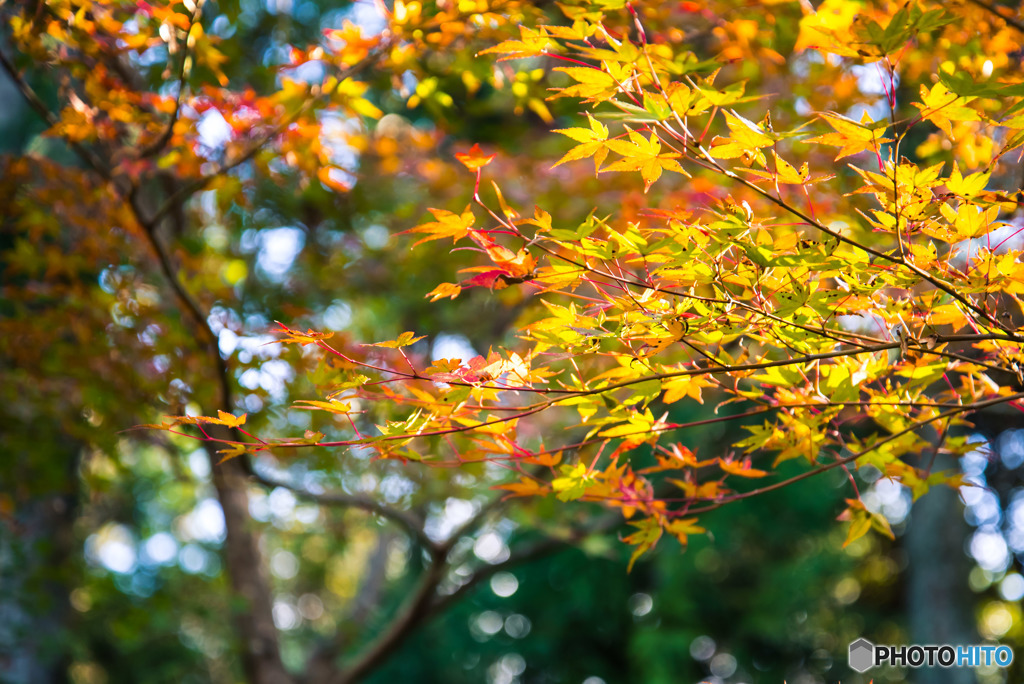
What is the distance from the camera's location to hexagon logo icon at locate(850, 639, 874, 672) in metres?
2.00

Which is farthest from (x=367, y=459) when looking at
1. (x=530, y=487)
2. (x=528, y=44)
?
(x=528, y=44)

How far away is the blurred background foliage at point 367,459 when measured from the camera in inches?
103

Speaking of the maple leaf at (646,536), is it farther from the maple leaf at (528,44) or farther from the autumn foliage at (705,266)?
the maple leaf at (528,44)

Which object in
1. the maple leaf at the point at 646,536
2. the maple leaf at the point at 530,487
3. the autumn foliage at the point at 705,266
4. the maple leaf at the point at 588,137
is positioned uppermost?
the maple leaf at the point at 588,137

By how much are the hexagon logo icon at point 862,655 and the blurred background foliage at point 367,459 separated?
0.71 m

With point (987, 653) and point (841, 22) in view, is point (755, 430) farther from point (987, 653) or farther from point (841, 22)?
point (987, 653)

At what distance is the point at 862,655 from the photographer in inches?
82.6

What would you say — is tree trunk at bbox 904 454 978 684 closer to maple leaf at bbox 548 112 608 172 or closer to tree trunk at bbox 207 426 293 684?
tree trunk at bbox 207 426 293 684

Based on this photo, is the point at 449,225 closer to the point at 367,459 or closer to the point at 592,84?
the point at 592,84

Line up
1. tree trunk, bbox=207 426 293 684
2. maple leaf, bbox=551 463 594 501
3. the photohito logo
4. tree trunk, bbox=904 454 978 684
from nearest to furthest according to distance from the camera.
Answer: maple leaf, bbox=551 463 594 501, the photohito logo, tree trunk, bbox=207 426 293 684, tree trunk, bbox=904 454 978 684

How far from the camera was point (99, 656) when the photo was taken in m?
7.18

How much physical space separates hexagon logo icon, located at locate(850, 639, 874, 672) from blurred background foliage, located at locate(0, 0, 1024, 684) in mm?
709

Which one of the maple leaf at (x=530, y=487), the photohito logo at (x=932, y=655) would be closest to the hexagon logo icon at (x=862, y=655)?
the photohito logo at (x=932, y=655)

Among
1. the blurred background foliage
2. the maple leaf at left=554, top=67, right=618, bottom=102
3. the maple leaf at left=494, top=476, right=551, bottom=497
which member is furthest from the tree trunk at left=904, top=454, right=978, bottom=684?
the maple leaf at left=554, top=67, right=618, bottom=102
